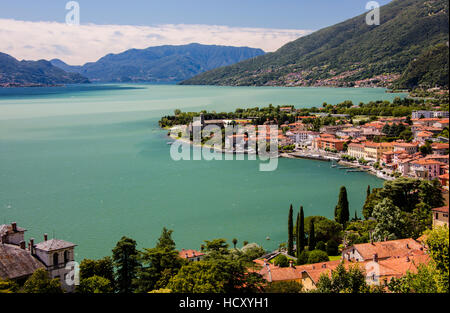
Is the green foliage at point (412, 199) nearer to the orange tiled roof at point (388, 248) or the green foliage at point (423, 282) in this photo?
the orange tiled roof at point (388, 248)

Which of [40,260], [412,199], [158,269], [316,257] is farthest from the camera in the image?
[412,199]

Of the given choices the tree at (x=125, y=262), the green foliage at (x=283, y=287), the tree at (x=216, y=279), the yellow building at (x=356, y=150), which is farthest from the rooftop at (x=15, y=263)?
the yellow building at (x=356, y=150)

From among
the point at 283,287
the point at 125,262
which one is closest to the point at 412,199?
the point at 283,287

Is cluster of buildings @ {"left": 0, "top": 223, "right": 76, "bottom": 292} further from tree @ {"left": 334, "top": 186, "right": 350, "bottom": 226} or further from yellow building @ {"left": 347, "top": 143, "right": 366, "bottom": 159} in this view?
yellow building @ {"left": 347, "top": 143, "right": 366, "bottom": 159}

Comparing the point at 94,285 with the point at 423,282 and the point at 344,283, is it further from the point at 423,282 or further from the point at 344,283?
the point at 423,282

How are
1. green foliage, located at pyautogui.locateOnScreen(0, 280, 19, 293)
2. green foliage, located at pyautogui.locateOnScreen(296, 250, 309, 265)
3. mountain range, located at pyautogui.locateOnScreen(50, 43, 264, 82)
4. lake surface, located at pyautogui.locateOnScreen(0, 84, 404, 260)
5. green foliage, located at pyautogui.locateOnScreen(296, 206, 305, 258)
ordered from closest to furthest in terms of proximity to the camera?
1. green foliage, located at pyautogui.locateOnScreen(0, 280, 19, 293)
2. green foliage, located at pyautogui.locateOnScreen(296, 250, 309, 265)
3. green foliage, located at pyautogui.locateOnScreen(296, 206, 305, 258)
4. lake surface, located at pyautogui.locateOnScreen(0, 84, 404, 260)
5. mountain range, located at pyautogui.locateOnScreen(50, 43, 264, 82)

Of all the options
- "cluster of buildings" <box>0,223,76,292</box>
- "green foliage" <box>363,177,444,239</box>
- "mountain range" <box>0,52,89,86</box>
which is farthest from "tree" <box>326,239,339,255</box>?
"mountain range" <box>0,52,89,86</box>

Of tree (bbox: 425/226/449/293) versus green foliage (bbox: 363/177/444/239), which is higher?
tree (bbox: 425/226/449/293)

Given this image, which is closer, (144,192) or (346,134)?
(144,192)
